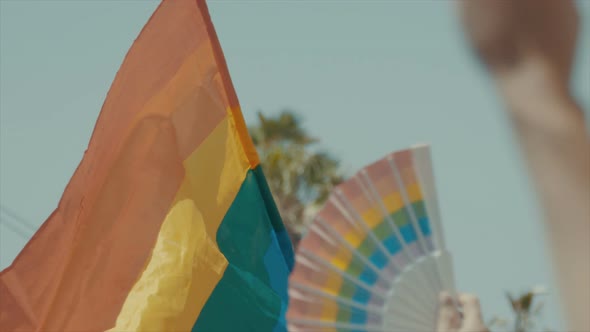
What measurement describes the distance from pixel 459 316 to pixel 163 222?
3.48 meters

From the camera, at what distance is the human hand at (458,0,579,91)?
2.56 feet

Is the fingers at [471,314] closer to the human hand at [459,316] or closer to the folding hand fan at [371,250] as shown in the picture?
the human hand at [459,316]

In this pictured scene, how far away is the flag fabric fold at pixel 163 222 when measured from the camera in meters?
4.96

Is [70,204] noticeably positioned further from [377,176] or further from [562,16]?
[562,16]

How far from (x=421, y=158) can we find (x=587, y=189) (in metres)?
1.35

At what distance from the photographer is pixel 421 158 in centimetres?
214

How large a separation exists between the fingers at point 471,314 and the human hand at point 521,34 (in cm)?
98

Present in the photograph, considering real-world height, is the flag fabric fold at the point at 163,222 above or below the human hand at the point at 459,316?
above

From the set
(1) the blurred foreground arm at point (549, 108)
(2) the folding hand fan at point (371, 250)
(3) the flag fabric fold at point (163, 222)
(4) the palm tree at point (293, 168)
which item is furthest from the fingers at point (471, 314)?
(4) the palm tree at point (293, 168)

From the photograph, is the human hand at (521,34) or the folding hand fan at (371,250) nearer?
the human hand at (521,34)

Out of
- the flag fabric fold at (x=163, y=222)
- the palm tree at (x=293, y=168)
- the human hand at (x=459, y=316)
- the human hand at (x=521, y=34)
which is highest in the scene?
the palm tree at (x=293, y=168)

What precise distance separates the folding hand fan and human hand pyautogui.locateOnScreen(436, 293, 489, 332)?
5.1 inches

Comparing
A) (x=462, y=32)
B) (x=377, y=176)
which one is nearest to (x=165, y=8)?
(x=377, y=176)

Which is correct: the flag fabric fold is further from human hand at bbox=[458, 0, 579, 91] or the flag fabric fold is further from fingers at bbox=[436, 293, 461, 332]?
human hand at bbox=[458, 0, 579, 91]
